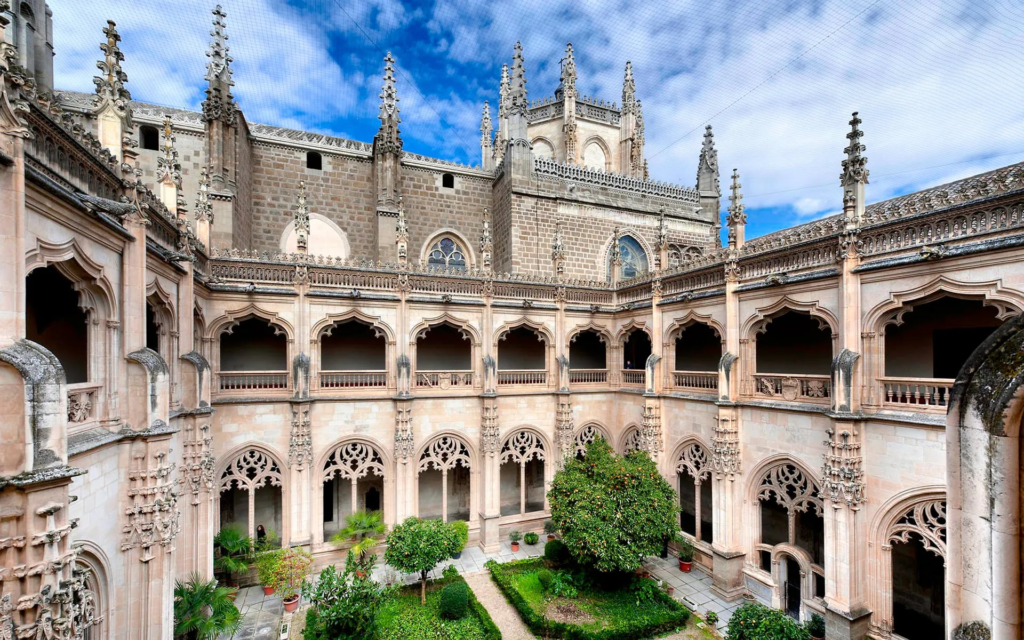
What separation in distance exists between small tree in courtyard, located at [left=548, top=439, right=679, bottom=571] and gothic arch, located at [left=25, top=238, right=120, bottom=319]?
11821 mm

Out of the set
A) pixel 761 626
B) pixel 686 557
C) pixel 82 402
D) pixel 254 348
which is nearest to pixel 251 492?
pixel 254 348

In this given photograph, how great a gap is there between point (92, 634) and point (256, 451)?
7.44 m

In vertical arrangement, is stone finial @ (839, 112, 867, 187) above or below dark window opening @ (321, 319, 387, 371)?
above

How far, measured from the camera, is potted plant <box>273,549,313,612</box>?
1216 centimetres

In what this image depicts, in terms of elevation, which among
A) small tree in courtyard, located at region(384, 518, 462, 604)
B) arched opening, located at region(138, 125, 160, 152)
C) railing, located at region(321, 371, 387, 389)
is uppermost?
arched opening, located at region(138, 125, 160, 152)

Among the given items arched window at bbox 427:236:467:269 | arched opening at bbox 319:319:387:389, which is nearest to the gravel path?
arched opening at bbox 319:319:387:389

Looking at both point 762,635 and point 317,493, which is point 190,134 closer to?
point 317,493

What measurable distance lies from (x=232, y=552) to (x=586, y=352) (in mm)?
15648

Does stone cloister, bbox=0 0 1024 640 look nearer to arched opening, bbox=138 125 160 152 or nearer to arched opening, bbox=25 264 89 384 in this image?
arched opening, bbox=25 264 89 384

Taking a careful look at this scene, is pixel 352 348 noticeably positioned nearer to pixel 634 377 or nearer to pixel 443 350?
pixel 443 350

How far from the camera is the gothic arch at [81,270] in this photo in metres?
5.80

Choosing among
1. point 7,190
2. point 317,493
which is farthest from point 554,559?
point 7,190

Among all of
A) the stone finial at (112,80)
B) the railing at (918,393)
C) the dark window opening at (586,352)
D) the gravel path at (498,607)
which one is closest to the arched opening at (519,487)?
the dark window opening at (586,352)

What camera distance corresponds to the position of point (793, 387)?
12188mm
